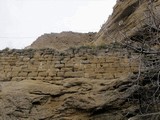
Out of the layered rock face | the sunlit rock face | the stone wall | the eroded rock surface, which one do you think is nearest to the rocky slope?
the sunlit rock face

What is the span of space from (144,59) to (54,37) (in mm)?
12217

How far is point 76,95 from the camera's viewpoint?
25.0 ft

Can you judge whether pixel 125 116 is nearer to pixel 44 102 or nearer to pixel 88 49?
pixel 44 102

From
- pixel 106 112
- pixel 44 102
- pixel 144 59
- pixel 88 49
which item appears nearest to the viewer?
pixel 144 59

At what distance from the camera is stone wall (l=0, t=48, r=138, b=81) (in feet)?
28.7

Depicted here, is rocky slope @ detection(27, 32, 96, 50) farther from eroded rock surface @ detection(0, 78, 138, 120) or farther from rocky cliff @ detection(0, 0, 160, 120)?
eroded rock surface @ detection(0, 78, 138, 120)

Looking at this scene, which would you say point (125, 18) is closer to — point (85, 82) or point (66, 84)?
point (85, 82)

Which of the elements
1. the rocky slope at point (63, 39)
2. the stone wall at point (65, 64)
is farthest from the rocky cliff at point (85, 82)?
the rocky slope at point (63, 39)

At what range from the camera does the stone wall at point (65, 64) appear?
28.7 ft

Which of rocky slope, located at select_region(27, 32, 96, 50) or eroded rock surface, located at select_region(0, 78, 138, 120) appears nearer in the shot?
eroded rock surface, located at select_region(0, 78, 138, 120)

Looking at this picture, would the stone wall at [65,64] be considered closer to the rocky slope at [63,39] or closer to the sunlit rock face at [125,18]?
the sunlit rock face at [125,18]

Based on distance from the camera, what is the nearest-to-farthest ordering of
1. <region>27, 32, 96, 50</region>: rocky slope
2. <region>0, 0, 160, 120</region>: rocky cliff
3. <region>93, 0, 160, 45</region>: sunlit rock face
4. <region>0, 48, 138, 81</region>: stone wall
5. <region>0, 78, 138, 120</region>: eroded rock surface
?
<region>0, 0, 160, 120</region>: rocky cliff
<region>0, 78, 138, 120</region>: eroded rock surface
<region>0, 48, 138, 81</region>: stone wall
<region>93, 0, 160, 45</region>: sunlit rock face
<region>27, 32, 96, 50</region>: rocky slope

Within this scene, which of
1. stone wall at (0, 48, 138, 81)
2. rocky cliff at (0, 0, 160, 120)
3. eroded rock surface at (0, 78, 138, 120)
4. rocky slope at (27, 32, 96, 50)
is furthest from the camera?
rocky slope at (27, 32, 96, 50)

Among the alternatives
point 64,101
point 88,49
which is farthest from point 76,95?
point 88,49
